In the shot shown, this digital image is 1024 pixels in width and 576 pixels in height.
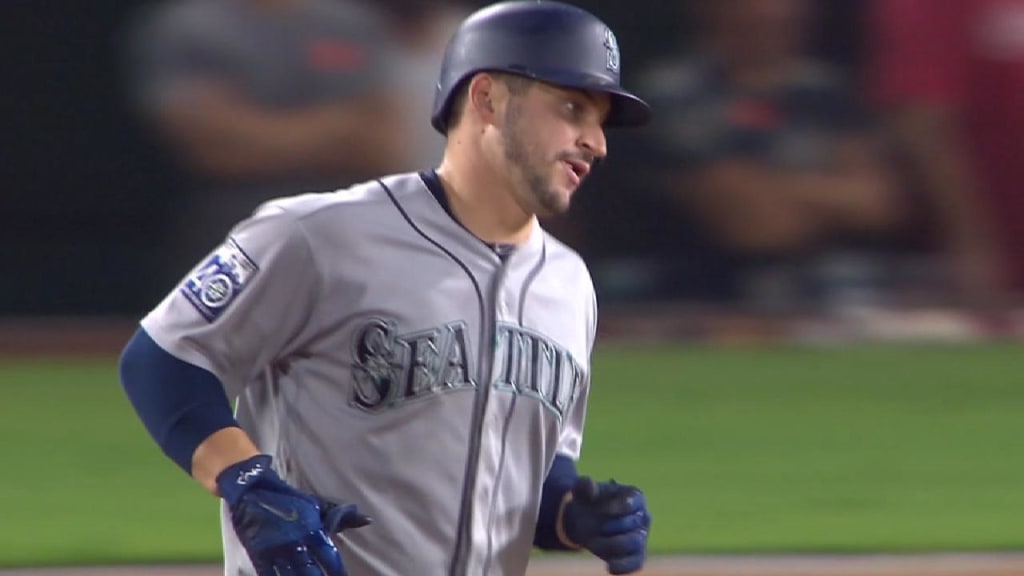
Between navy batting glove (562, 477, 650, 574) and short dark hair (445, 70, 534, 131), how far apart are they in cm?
52

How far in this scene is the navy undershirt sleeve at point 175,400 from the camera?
2707 millimetres

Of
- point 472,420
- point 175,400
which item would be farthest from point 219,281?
point 472,420

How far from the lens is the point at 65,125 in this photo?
932 cm

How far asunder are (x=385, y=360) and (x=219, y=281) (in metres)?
0.24

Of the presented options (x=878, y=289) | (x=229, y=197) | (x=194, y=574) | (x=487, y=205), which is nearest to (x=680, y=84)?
(x=878, y=289)

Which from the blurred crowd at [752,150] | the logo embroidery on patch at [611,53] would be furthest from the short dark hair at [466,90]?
the blurred crowd at [752,150]

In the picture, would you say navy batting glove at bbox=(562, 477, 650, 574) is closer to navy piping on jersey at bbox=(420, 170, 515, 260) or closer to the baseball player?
the baseball player

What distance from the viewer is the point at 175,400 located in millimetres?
2719

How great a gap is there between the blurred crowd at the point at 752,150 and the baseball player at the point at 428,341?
5.97 m

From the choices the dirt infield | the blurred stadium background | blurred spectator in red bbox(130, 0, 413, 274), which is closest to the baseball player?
the dirt infield

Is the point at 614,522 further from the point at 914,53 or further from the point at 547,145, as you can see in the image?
the point at 914,53

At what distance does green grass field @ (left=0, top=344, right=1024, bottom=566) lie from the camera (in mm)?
5801

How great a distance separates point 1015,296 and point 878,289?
0.67 meters

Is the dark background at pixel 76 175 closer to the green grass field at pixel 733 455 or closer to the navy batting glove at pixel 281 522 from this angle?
the green grass field at pixel 733 455
